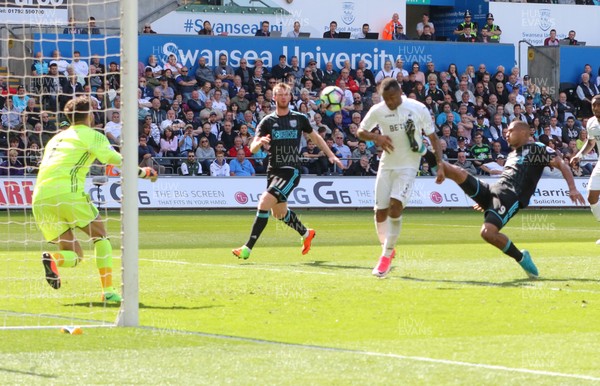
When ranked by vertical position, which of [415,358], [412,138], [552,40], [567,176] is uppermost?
[552,40]

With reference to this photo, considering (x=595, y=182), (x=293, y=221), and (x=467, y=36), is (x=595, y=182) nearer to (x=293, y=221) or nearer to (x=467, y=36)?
(x=293, y=221)

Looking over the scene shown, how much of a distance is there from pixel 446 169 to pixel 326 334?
4579 millimetres

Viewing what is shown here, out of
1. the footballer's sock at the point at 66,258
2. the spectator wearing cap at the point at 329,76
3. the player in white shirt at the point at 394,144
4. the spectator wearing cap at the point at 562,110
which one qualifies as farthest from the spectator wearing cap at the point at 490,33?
the footballer's sock at the point at 66,258

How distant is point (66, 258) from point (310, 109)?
22.1 meters

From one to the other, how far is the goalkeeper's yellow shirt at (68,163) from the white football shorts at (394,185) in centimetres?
396

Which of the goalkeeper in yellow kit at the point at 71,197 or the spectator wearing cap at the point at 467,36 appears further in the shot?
the spectator wearing cap at the point at 467,36

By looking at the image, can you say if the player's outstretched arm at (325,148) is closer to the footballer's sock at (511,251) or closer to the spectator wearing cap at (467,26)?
the footballer's sock at (511,251)

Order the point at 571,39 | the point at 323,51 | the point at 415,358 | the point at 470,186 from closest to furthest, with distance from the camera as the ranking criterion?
the point at 415,358 → the point at 470,186 → the point at 323,51 → the point at 571,39

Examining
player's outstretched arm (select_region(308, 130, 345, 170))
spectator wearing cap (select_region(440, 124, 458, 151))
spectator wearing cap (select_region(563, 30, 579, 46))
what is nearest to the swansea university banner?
spectator wearing cap (select_region(563, 30, 579, 46))

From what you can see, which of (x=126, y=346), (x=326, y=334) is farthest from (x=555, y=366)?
(x=126, y=346)

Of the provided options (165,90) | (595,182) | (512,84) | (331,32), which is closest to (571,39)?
(512,84)

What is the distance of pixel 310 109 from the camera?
110 feet

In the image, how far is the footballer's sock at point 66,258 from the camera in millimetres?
11602

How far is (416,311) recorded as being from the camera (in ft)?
36.6
